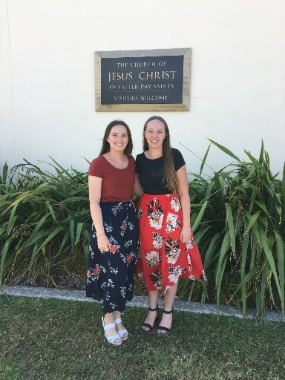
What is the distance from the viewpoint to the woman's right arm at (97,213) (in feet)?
7.26

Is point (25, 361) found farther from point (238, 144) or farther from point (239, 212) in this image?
point (238, 144)

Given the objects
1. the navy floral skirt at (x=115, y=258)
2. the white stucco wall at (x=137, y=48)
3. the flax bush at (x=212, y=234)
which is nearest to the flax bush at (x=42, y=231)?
the flax bush at (x=212, y=234)

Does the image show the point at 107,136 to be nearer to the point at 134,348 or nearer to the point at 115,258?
the point at 115,258

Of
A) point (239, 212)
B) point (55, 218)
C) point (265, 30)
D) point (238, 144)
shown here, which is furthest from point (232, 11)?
point (55, 218)

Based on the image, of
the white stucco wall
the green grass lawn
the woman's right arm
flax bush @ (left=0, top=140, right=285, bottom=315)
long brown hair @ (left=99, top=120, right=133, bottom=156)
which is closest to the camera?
the green grass lawn

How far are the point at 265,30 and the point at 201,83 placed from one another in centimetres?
77

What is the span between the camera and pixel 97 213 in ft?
7.25

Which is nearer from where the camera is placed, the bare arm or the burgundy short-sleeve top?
the burgundy short-sleeve top

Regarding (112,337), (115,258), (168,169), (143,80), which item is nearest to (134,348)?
(112,337)

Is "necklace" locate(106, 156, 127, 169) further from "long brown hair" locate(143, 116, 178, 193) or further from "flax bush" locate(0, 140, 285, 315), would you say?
"flax bush" locate(0, 140, 285, 315)

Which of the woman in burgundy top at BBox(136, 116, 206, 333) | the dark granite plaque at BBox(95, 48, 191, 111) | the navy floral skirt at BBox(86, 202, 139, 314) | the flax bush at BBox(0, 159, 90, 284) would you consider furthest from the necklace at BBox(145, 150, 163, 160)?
the dark granite plaque at BBox(95, 48, 191, 111)

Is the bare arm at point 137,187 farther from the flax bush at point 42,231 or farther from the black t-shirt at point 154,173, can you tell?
the flax bush at point 42,231

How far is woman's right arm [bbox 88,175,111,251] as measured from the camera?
2.21 m

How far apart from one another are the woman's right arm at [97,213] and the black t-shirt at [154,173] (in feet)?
0.99
